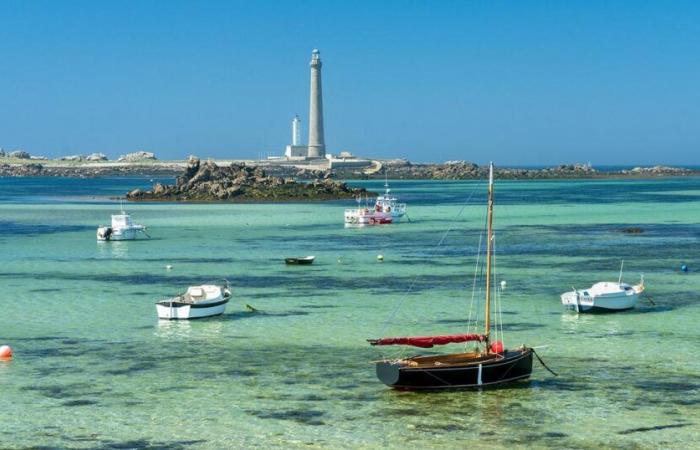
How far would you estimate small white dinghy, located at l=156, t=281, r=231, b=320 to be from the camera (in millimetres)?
39531

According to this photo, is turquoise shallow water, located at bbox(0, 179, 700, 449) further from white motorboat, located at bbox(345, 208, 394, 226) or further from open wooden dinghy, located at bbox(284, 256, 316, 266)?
white motorboat, located at bbox(345, 208, 394, 226)

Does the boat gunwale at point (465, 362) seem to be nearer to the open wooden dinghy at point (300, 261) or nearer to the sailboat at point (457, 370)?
the sailboat at point (457, 370)

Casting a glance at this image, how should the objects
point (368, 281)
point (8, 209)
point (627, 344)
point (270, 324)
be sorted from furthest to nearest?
point (8, 209), point (368, 281), point (270, 324), point (627, 344)

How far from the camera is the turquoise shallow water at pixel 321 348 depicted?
2494cm

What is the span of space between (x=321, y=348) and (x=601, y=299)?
477 inches

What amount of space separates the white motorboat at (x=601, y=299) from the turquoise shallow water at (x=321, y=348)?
468mm

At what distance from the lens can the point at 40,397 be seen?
2773cm

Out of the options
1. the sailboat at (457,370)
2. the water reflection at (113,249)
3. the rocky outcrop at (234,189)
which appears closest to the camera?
the sailboat at (457,370)

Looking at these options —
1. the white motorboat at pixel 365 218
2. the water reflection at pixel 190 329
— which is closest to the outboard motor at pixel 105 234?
the white motorboat at pixel 365 218

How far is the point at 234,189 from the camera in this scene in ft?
473

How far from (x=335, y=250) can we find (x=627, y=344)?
34.5 m

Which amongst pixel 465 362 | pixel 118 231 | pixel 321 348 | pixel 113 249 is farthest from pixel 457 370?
pixel 118 231

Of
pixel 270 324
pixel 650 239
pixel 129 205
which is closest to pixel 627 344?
pixel 270 324

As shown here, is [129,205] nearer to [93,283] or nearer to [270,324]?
[93,283]
